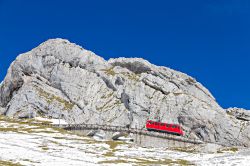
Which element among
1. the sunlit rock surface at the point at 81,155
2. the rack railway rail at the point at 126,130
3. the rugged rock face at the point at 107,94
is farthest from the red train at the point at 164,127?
the sunlit rock surface at the point at 81,155

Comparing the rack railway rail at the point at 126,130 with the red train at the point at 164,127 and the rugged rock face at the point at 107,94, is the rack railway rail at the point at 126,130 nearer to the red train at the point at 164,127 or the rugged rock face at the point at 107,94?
the red train at the point at 164,127

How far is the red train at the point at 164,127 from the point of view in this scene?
135625 mm

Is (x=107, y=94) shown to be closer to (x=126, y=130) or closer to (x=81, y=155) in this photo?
(x=126, y=130)

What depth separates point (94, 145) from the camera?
→ 9162 centimetres

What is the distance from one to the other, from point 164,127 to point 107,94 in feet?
102

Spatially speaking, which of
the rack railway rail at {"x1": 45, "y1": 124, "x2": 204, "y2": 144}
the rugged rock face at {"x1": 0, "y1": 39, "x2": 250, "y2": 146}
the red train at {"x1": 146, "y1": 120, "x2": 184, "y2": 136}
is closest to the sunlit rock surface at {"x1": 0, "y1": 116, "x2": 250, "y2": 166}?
the rack railway rail at {"x1": 45, "y1": 124, "x2": 204, "y2": 144}

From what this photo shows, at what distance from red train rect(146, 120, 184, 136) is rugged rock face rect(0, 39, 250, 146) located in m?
8.25

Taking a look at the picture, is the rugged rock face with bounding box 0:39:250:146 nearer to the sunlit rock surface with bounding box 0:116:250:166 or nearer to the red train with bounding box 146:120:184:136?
the red train with bounding box 146:120:184:136

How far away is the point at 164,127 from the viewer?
446 feet

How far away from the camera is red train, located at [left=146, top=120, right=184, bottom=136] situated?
136m

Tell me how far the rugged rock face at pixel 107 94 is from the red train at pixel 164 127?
8253mm

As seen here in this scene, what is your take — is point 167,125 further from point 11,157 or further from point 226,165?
point 11,157

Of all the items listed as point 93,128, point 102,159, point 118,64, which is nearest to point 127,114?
point 93,128

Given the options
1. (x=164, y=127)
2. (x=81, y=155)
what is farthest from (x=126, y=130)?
(x=81, y=155)
